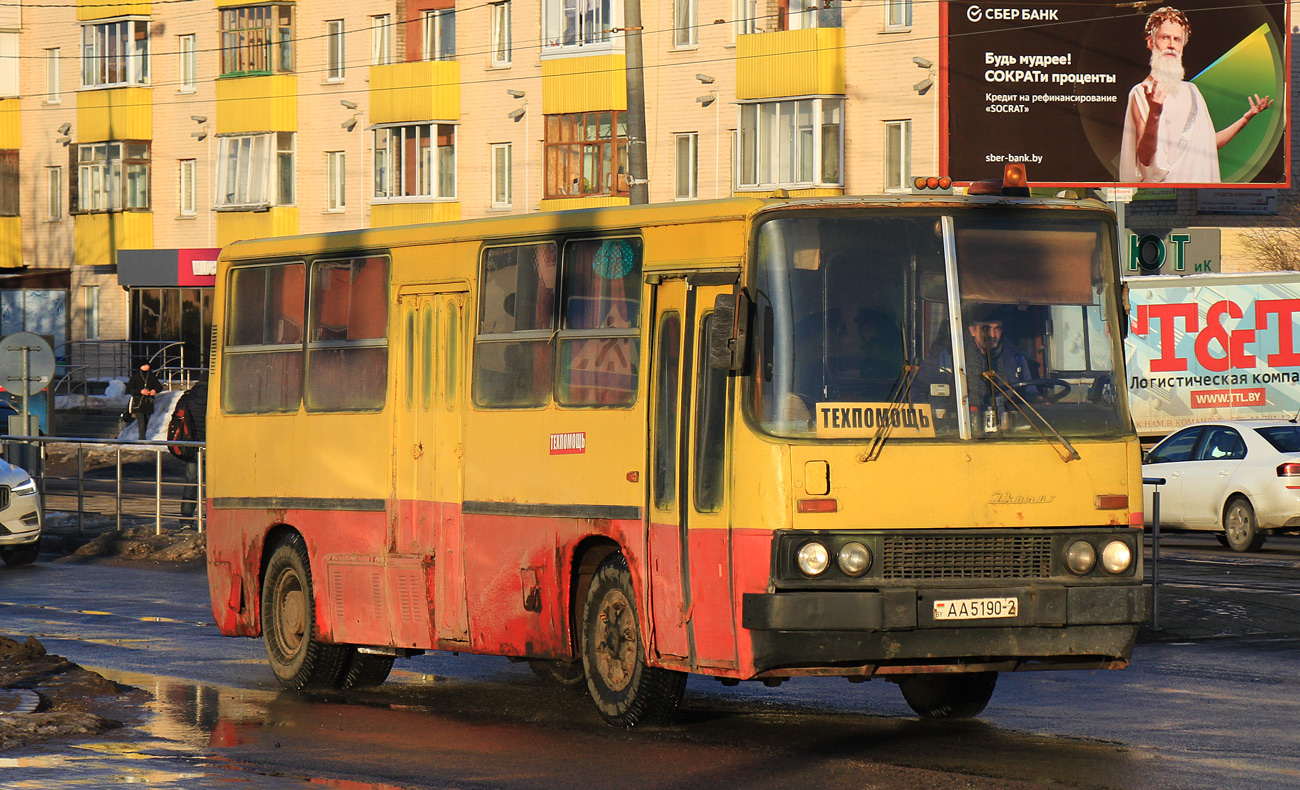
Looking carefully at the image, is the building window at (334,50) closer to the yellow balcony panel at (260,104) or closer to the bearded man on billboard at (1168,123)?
the yellow balcony panel at (260,104)

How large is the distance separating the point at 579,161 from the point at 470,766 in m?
39.7

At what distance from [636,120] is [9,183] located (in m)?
40.1

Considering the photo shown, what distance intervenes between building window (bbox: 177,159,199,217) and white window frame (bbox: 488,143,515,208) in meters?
10.4

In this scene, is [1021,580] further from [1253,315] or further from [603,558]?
[1253,315]

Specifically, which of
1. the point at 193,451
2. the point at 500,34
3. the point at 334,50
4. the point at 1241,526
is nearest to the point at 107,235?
the point at 334,50

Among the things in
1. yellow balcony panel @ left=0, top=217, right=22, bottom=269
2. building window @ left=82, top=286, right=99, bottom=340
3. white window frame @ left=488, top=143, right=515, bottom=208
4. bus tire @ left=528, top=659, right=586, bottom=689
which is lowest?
bus tire @ left=528, top=659, right=586, bottom=689

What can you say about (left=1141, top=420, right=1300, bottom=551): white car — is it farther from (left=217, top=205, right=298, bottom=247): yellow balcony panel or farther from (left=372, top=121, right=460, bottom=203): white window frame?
(left=217, top=205, right=298, bottom=247): yellow balcony panel

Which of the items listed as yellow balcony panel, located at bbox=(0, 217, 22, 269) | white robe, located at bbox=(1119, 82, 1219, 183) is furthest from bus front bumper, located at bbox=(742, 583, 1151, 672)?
yellow balcony panel, located at bbox=(0, 217, 22, 269)

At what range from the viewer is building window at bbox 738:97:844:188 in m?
44.4

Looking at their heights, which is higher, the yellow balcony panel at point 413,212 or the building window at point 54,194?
the building window at point 54,194

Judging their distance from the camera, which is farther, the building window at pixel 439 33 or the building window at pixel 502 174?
the building window at pixel 439 33

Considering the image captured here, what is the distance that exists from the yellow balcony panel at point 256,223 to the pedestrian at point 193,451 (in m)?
26.9

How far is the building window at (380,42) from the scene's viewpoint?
52.5 metres

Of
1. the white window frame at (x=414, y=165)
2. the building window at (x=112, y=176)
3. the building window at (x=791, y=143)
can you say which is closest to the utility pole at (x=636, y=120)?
the building window at (x=791, y=143)
